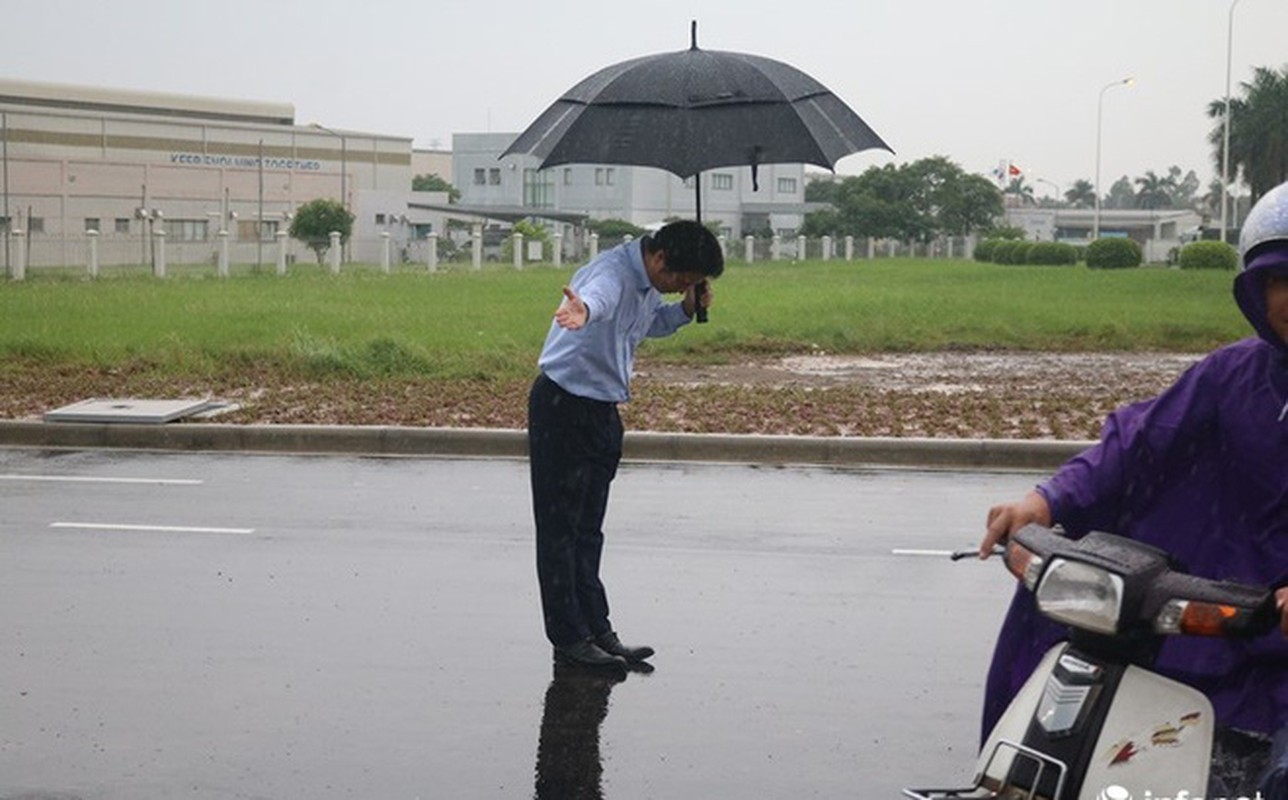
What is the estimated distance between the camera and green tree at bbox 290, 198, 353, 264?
64.8 m

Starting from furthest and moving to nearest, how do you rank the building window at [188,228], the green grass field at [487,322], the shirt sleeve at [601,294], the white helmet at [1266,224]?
the building window at [188,228], the green grass field at [487,322], the shirt sleeve at [601,294], the white helmet at [1266,224]

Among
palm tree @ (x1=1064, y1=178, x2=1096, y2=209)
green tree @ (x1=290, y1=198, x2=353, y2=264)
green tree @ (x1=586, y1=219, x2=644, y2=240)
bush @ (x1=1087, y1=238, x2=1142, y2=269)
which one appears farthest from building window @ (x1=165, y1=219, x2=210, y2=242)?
palm tree @ (x1=1064, y1=178, x2=1096, y2=209)

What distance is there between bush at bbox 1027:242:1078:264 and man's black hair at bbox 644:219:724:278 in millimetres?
58687

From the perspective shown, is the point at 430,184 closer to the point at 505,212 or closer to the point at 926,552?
the point at 505,212

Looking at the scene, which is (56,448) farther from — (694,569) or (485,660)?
(485,660)

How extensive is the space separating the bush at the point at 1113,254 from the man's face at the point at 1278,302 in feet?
177

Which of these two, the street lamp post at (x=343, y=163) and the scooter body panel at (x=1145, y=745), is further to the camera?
the street lamp post at (x=343, y=163)

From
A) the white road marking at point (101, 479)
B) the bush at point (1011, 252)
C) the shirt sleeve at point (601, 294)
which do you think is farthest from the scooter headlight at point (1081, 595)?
the bush at point (1011, 252)

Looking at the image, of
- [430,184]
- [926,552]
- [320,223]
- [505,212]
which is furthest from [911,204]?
[926,552]

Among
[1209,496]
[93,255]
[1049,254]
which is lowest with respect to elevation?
[1209,496]

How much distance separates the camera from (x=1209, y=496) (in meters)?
3.57

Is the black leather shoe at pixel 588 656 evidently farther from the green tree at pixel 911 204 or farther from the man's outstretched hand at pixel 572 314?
the green tree at pixel 911 204

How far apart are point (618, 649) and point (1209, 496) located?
3.92m

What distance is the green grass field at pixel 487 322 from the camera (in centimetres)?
1883
